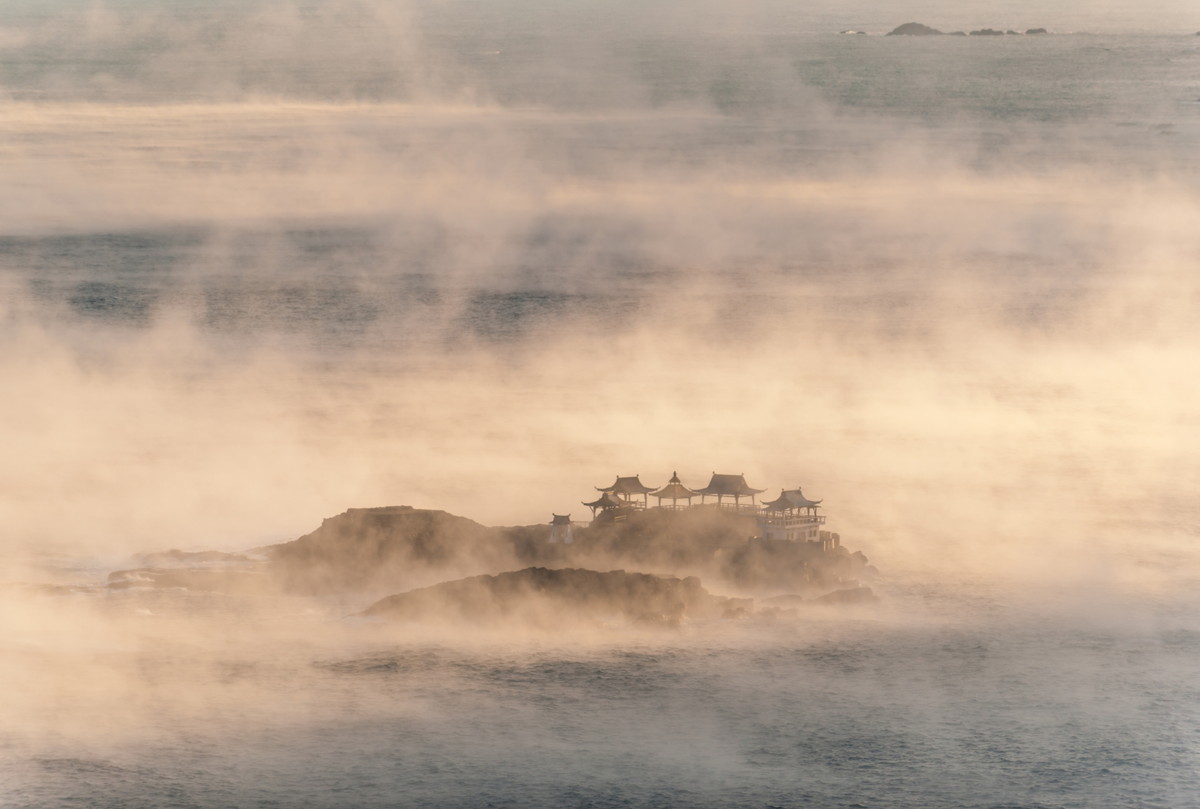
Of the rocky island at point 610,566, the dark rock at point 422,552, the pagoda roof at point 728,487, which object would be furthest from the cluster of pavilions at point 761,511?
the dark rock at point 422,552

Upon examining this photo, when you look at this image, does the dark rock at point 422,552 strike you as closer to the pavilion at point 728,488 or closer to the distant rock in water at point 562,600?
the distant rock in water at point 562,600

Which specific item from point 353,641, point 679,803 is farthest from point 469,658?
point 679,803

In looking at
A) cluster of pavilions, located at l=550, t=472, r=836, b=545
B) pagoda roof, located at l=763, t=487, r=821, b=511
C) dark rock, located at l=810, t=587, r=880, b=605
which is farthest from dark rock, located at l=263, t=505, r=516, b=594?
dark rock, located at l=810, t=587, r=880, b=605

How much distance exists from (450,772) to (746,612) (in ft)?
130

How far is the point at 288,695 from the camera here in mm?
174125

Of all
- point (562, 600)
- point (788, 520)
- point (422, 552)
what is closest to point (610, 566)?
point (562, 600)

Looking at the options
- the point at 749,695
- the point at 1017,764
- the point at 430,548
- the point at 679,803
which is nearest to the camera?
the point at 679,803

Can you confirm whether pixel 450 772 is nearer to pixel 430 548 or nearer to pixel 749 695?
pixel 749 695

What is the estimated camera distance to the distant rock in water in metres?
186

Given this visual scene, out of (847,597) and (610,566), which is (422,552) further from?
(847,597)

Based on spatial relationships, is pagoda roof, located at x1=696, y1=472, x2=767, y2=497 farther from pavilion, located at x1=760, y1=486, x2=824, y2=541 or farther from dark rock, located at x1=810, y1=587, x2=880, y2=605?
dark rock, located at x1=810, y1=587, x2=880, y2=605

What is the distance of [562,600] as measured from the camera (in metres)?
186

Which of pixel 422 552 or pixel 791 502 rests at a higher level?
pixel 791 502

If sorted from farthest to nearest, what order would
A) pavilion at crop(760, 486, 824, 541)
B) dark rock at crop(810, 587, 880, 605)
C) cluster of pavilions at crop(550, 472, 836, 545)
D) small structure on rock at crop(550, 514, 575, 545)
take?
small structure on rock at crop(550, 514, 575, 545) → dark rock at crop(810, 587, 880, 605) → cluster of pavilions at crop(550, 472, 836, 545) → pavilion at crop(760, 486, 824, 541)
